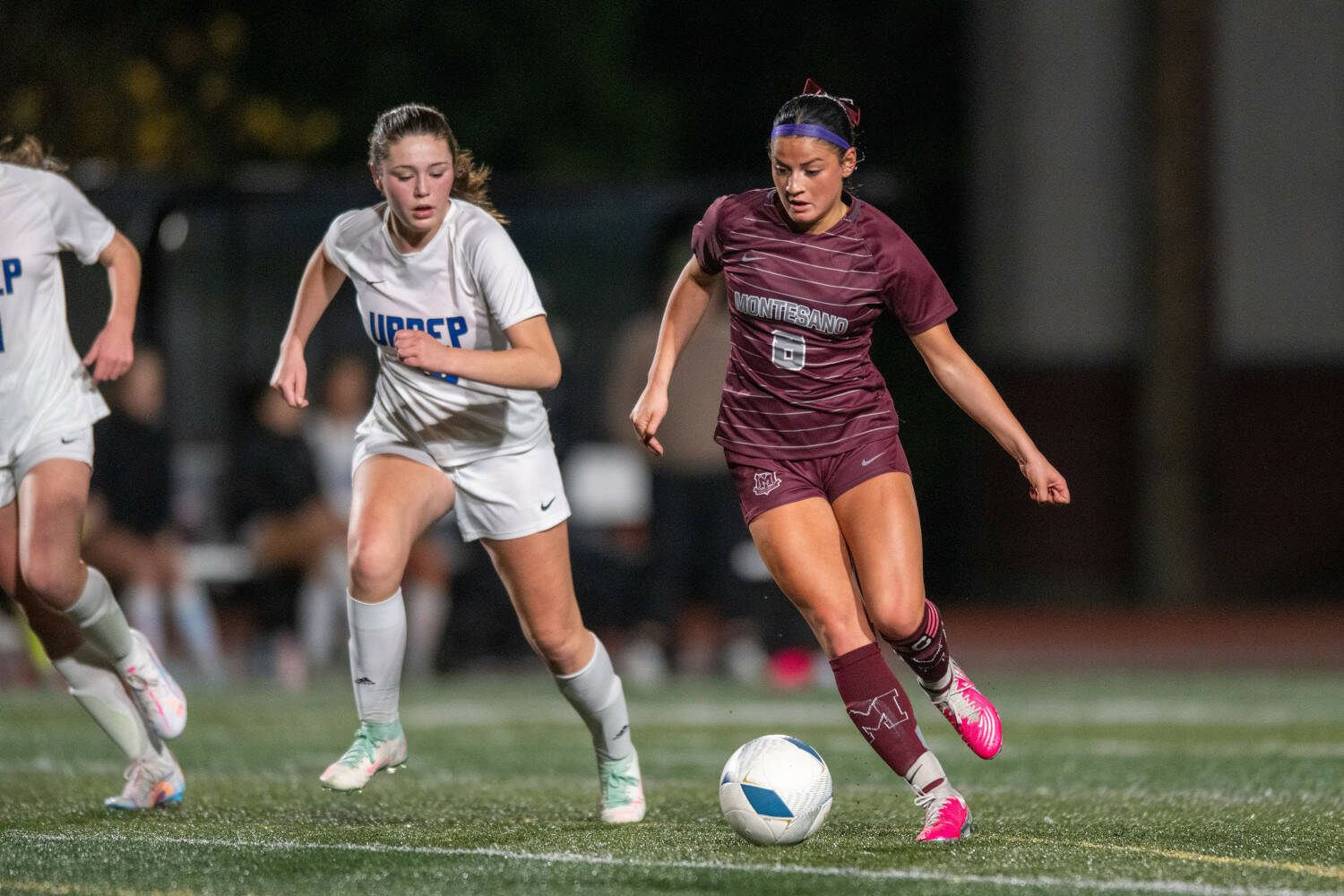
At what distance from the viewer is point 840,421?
5320mm

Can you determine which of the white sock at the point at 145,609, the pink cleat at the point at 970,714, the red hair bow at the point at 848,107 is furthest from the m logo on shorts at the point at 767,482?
the white sock at the point at 145,609

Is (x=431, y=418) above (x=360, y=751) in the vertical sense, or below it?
above

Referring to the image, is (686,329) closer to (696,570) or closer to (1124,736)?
(1124,736)

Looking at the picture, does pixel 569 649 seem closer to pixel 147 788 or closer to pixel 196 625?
pixel 147 788

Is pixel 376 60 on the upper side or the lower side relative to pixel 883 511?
upper

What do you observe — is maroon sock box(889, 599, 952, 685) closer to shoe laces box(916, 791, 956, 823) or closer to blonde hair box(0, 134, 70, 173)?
shoe laces box(916, 791, 956, 823)

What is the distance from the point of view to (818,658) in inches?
470

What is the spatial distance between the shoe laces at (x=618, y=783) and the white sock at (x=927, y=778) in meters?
0.96

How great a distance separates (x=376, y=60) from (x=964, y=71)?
6.56 meters

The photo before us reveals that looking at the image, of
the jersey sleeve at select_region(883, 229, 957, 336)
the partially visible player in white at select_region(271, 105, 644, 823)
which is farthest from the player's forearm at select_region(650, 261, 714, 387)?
the jersey sleeve at select_region(883, 229, 957, 336)

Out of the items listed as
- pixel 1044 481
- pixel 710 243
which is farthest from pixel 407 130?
pixel 1044 481

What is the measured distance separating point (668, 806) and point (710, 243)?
1.94 m

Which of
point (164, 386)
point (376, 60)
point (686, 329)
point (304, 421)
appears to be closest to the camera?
point (686, 329)

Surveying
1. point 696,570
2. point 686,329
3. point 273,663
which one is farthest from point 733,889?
point 273,663
